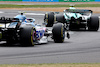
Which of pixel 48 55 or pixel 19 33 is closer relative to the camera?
pixel 48 55

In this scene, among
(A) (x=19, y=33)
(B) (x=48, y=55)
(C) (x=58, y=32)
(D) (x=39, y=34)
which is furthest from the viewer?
(C) (x=58, y=32)

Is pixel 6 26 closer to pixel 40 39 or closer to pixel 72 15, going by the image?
pixel 40 39

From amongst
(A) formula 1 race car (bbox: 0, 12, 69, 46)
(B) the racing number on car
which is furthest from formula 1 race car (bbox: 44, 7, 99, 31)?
(A) formula 1 race car (bbox: 0, 12, 69, 46)

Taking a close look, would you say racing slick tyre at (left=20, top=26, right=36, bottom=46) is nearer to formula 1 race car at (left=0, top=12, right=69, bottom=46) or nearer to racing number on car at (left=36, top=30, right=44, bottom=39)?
formula 1 race car at (left=0, top=12, right=69, bottom=46)

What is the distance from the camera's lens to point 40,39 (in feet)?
45.4

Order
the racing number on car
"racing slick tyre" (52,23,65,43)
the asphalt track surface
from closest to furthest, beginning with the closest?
the asphalt track surface, the racing number on car, "racing slick tyre" (52,23,65,43)

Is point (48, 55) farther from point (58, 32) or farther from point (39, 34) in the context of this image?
point (58, 32)

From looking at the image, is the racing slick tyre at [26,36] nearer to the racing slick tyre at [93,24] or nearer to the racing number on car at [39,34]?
the racing number on car at [39,34]

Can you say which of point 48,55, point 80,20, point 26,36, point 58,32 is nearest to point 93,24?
point 80,20

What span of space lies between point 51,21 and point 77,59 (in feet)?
43.8

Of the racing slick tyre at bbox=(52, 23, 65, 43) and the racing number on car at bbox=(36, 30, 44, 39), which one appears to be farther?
the racing slick tyre at bbox=(52, 23, 65, 43)

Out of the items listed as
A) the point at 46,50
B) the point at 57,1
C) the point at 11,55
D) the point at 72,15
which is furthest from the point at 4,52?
the point at 57,1

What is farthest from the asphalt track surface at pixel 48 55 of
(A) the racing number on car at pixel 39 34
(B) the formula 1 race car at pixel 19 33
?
(A) the racing number on car at pixel 39 34

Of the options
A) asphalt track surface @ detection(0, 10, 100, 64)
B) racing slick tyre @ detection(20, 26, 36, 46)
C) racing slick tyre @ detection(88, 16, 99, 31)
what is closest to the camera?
asphalt track surface @ detection(0, 10, 100, 64)
